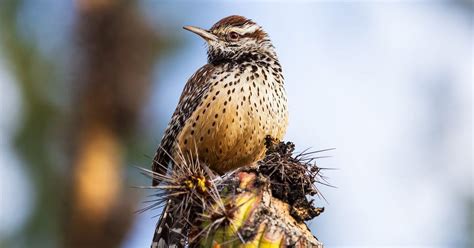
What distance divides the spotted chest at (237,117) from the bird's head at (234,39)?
0.21 metres

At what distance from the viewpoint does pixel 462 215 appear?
8352mm

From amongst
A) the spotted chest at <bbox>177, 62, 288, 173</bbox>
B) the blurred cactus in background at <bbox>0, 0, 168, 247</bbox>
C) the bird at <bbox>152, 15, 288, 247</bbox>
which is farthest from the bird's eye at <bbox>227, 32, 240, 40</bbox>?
the blurred cactus in background at <bbox>0, 0, 168, 247</bbox>

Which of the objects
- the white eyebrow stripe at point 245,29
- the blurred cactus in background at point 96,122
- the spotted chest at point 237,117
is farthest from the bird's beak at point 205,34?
the blurred cactus in background at point 96,122

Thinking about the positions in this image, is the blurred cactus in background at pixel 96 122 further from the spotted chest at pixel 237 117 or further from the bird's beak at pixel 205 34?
the spotted chest at pixel 237 117

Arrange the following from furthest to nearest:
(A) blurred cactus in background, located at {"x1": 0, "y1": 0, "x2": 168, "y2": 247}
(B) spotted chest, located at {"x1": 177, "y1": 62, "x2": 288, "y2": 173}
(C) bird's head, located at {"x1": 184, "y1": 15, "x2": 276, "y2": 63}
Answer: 1. (A) blurred cactus in background, located at {"x1": 0, "y1": 0, "x2": 168, "y2": 247}
2. (C) bird's head, located at {"x1": 184, "y1": 15, "x2": 276, "y2": 63}
3. (B) spotted chest, located at {"x1": 177, "y1": 62, "x2": 288, "y2": 173}

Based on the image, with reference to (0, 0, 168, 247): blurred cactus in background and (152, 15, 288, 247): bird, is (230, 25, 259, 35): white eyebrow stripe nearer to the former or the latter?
(152, 15, 288, 247): bird

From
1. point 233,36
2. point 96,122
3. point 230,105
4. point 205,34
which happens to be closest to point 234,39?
point 233,36

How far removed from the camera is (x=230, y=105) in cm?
487

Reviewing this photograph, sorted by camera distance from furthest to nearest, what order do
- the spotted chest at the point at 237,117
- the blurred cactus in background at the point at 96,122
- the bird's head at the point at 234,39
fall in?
the blurred cactus in background at the point at 96,122 < the bird's head at the point at 234,39 < the spotted chest at the point at 237,117

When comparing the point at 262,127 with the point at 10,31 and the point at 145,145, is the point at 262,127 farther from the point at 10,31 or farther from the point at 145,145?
the point at 10,31

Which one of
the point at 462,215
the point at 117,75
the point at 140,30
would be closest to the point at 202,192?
the point at 117,75

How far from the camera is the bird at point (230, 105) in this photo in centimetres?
485

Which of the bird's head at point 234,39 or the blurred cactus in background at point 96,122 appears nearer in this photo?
the bird's head at point 234,39

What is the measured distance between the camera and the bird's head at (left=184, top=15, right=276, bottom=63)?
529cm
